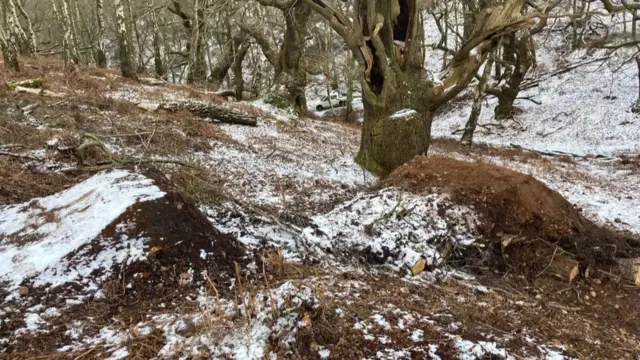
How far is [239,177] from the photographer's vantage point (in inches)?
250

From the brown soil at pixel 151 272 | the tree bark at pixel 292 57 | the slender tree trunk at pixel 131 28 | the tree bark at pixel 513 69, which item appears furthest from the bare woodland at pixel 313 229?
the tree bark at pixel 513 69

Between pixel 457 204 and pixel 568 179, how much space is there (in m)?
5.62

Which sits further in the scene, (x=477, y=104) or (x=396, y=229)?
(x=477, y=104)

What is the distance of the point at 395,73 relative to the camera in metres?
7.33

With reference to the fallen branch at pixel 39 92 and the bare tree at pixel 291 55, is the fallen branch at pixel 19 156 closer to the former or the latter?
the fallen branch at pixel 39 92

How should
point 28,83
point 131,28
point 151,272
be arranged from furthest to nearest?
point 131,28 < point 28,83 < point 151,272

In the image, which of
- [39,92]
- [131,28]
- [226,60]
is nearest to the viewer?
[39,92]

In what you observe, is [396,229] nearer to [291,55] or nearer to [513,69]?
[291,55]

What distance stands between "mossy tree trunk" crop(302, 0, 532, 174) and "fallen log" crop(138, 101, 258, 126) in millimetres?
Answer: 3357

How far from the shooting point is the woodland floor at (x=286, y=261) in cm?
266

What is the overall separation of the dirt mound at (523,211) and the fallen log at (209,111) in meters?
5.19

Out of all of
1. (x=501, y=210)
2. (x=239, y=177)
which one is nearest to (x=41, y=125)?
(x=239, y=177)

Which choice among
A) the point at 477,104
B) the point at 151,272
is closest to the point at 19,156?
the point at 151,272

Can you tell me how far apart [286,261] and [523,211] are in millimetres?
2807
